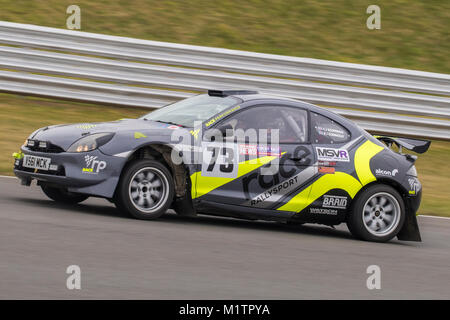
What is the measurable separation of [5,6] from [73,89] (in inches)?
131

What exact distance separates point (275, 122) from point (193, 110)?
932mm

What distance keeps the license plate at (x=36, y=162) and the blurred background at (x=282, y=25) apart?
26.5 feet

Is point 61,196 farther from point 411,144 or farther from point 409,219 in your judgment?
point 411,144

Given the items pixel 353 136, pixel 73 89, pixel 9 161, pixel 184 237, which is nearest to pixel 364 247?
pixel 353 136

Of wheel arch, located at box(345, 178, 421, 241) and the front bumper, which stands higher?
the front bumper

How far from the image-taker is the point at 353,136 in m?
8.92

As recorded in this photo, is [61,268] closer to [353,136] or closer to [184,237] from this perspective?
[184,237]

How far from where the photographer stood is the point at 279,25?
1664cm

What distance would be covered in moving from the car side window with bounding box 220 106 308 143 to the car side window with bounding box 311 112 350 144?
0.12 m

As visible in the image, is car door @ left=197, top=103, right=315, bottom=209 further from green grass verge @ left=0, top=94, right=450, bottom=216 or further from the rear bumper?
green grass verge @ left=0, top=94, right=450, bottom=216

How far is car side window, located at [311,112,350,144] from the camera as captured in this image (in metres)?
8.75

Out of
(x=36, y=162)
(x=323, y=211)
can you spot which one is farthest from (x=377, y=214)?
(x=36, y=162)

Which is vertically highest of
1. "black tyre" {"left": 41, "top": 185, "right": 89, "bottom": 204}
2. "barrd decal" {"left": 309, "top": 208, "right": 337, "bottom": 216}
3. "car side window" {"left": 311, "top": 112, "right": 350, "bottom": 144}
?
"car side window" {"left": 311, "top": 112, "right": 350, "bottom": 144}

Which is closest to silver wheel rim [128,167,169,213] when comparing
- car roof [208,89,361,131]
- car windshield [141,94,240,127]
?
car windshield [141,94,240,127]
